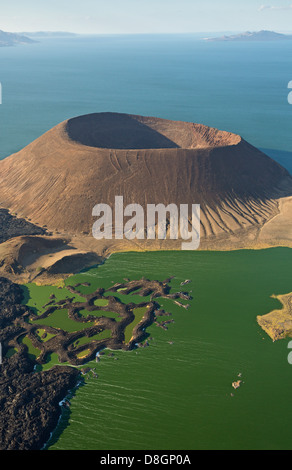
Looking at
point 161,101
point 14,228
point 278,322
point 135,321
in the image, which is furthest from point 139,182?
point 161,101

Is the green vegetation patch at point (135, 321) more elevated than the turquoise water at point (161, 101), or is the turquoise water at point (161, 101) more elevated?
the turquoise water at point (161, 101)

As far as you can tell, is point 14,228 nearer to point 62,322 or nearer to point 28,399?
point 62,322

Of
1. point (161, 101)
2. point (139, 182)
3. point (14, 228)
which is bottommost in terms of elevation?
point (14, 228)

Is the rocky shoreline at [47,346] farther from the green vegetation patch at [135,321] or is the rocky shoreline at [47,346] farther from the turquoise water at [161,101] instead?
the turquoise water at [161,101]

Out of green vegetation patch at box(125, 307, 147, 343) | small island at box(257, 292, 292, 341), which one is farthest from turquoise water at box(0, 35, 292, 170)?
green vegetation patch at box(125, 307, 147, 343)

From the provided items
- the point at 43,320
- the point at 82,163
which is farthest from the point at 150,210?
the point at 43,320

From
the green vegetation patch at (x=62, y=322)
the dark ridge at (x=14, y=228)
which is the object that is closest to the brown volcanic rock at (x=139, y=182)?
the dark ridge at (x=14, y=228)
